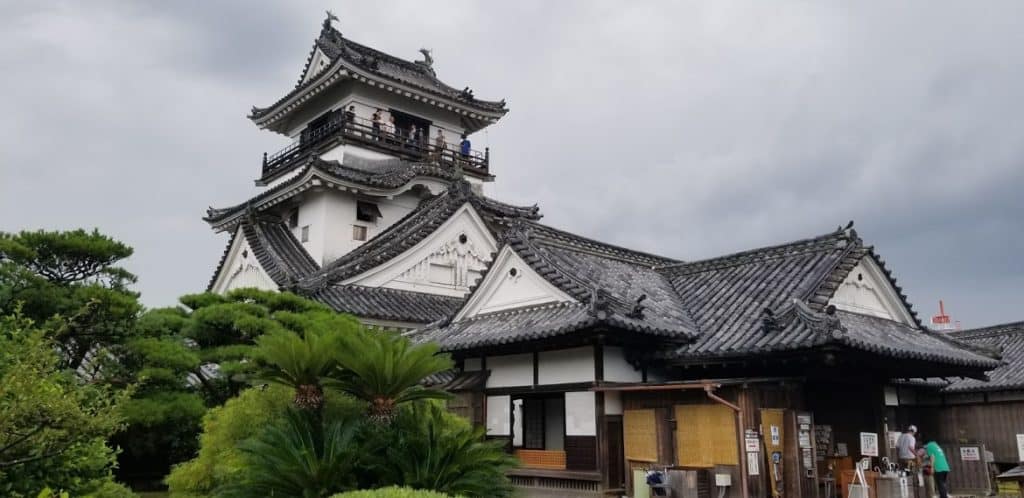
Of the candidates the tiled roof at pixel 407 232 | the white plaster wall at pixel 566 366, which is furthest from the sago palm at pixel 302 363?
Result: the tiled roof at pixel 407 232

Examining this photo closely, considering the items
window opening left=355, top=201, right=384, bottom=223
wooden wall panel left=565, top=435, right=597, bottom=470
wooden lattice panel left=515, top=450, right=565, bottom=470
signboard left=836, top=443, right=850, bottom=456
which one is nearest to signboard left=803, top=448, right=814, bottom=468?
signboard left=836, top=443, right=850, bottom=456

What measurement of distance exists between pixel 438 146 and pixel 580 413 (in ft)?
69.0

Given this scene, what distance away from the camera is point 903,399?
21938 mm

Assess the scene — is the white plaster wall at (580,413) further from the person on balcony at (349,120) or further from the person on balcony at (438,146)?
the person on balcony at (349,120)

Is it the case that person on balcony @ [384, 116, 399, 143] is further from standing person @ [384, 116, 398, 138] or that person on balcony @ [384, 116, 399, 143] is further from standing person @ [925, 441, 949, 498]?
standing person @ [925, 441, 949, 498]

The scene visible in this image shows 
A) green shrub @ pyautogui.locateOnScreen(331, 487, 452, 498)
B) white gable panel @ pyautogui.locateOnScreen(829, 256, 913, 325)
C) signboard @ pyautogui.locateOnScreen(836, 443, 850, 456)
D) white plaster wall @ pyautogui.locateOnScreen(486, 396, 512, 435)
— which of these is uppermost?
white gable panel @ pyautogui.locateOnScreen(829, 256, 913, 325)

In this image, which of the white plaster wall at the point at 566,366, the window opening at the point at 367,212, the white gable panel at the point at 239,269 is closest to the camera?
the white plaster wall at the point at 566,366

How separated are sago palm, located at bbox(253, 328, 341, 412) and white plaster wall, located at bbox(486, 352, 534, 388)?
6.85m

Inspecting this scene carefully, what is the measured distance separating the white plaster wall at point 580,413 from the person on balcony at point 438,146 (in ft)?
63.6

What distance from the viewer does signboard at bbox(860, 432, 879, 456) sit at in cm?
1589

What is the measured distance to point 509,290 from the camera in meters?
18.7

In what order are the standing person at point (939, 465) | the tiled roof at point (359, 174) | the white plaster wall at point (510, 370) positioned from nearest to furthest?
the white plaster wall at point (510, 370) → the standing person at point (939, 465) → the tiled roof at point (359, 174)

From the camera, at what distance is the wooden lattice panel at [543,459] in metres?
16.2

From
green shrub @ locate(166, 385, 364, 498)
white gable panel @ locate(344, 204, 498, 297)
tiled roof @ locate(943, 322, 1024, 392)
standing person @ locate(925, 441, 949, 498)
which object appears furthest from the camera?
white gable panel @ locate(344, 204, 498, 297)
